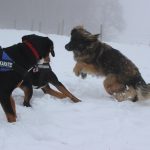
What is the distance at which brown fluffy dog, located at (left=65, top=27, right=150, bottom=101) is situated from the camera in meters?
7.60

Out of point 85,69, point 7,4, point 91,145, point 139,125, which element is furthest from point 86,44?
point 7,4

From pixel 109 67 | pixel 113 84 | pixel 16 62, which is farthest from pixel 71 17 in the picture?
pixel 16 62

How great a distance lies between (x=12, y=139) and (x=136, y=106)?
2944mm

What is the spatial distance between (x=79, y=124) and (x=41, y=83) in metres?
1.62

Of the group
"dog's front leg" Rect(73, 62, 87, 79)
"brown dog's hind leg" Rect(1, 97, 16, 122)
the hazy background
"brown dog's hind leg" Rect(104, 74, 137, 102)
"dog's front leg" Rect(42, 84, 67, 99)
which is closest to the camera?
"brown dog's hind leg" Rect(1, 97, 16, 122)

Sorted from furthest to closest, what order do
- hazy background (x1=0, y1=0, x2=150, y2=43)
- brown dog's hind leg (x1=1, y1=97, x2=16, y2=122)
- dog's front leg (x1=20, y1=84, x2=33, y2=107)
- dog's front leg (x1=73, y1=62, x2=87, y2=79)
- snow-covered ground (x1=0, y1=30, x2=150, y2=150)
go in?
hazy background (x1=0, y1=0, x2=150, y2=43) < dog's front leg (x1=73, y1=62, x2=87, y2=79) < dog's front leg (x1=20, y1=84, x2=33, y2=107) < brown dog's hind leg (x1=1, y1=97, x2=16, y2=122) < snow-covered ground (x1=0, y1=30, x2=150, y2=150)

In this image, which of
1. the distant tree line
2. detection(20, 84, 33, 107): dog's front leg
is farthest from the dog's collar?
the distant tree line

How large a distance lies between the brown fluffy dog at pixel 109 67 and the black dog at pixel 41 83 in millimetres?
873

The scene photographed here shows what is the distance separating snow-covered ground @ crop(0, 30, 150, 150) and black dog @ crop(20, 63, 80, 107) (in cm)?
15

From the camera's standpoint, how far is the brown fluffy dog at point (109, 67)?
7598mm

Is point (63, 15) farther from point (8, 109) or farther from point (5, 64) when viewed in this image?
point (8, 109)

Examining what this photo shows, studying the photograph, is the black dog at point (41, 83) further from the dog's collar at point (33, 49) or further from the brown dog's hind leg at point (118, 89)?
the brown dog's hind leg at point (118, 89)

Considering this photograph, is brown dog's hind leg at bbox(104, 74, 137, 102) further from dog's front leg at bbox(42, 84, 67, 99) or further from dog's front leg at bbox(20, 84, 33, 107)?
dog's front leg at bbox(20, 84, 33, 107)

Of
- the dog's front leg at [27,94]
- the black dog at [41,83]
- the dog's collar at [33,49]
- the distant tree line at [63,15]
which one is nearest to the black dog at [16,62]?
the dog's collar at [33,49]
